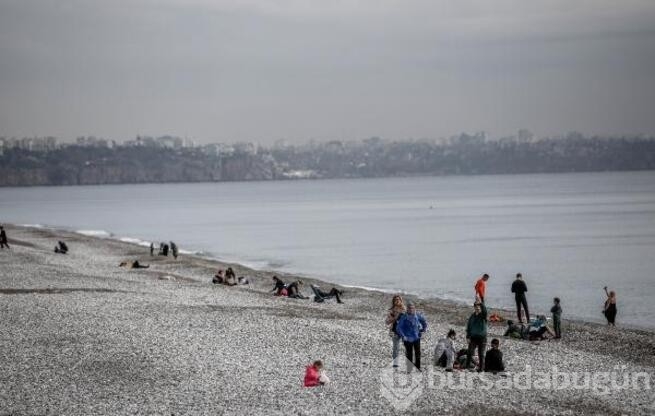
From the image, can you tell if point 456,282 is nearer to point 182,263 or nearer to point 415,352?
point 182,263

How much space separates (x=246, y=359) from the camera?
70.0ft

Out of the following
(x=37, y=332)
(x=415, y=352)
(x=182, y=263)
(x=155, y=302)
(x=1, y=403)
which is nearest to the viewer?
(x=1, y=403)

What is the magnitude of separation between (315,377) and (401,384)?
78.2 inches

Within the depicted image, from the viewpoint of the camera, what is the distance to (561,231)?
102m

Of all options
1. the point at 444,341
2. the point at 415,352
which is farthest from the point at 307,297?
the point at 415,352

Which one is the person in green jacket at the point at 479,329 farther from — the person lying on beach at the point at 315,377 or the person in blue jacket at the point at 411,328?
the person lying on beach at the point at 315,377

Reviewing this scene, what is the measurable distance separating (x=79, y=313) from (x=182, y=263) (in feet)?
90.7

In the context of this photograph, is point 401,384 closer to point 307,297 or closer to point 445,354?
point 445,354

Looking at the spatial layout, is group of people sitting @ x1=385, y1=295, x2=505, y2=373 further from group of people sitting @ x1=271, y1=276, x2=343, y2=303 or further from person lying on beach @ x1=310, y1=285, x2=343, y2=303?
group of people sitting @ x1=271, y1=276, x2=343, y2=303

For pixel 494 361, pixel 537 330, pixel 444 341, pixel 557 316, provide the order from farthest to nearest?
1. pixel 557 316
2. pixel 537 330
3. pixel 444 341
4. pixel 494 361

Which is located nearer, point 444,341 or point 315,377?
point 315,377

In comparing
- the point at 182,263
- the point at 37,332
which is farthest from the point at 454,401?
the point at 182,263

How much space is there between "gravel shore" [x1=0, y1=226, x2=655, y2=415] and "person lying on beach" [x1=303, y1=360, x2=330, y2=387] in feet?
0.67

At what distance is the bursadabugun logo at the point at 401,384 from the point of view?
17.7m
